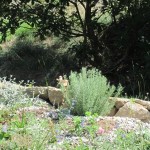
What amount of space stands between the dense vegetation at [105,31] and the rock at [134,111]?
226 cm

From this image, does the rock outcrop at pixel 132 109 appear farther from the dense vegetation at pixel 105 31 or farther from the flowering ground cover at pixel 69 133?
the dense vegetation at pixel 105 31

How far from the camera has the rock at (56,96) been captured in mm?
5770

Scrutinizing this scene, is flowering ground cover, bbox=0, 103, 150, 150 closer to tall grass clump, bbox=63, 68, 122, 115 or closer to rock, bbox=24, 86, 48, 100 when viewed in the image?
tall grass clump, bbox=63, 68, 122, 115

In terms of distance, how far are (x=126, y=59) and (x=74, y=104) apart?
157 inches

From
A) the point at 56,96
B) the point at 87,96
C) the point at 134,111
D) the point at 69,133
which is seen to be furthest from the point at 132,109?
the point at 69,133

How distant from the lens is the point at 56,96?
19.1 feet

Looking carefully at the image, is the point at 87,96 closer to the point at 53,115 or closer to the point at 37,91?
the point at 53,115

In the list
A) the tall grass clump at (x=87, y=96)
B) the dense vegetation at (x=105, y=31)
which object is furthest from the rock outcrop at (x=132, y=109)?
the dense vegetation at (x=105, y=31)

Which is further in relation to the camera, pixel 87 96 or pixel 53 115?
pixel 87 96

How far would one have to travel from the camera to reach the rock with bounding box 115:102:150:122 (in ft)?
17.8

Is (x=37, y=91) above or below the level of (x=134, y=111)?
above

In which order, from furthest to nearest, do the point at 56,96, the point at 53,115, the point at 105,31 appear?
the point at 105,31
the point at 56,96
the point at 53,115

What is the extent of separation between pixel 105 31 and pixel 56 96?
3.59 m

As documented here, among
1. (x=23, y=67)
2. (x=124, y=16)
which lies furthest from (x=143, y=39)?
(x=23, y=67)
